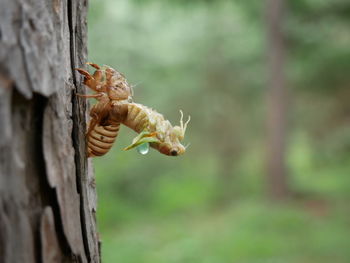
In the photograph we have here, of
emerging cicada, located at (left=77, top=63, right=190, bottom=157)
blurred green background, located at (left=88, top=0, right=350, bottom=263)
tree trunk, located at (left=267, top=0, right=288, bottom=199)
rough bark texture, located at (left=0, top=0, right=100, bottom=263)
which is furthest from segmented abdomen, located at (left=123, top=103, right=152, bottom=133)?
tree trunk, located at (left=267, top=0, right=288, bottom=199)

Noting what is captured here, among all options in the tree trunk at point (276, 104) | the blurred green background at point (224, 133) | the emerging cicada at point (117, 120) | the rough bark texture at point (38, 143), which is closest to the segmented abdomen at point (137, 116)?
the emerging cicada at point (117, 120)

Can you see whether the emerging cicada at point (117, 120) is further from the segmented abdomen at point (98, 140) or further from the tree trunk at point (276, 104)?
the tree trunk at point (276, 104)

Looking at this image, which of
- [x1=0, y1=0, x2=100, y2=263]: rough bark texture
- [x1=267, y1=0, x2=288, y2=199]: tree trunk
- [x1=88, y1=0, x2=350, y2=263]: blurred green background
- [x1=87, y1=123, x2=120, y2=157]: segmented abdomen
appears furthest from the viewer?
[x1=267, y1=0, x2=288, y2=199]: tree trunk

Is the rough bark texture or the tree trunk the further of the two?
the tree trunk

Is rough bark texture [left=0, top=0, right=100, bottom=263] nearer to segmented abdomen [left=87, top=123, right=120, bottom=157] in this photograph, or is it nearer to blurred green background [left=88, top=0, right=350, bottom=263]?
segmented abdomen [left=87, top=123, right=120, bottom=157]

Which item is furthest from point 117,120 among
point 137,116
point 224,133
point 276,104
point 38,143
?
point 224,133

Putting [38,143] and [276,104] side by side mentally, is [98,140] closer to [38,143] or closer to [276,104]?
[38,143]
